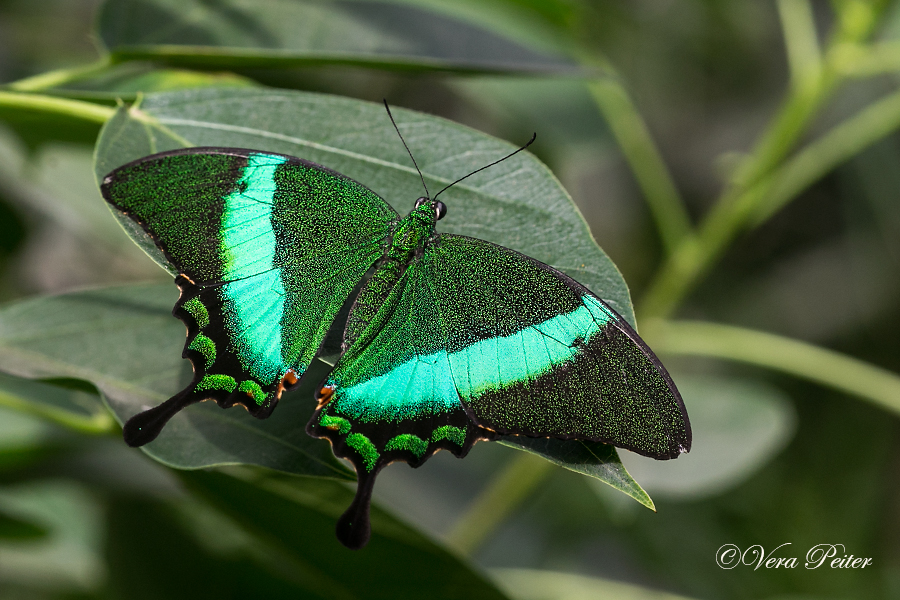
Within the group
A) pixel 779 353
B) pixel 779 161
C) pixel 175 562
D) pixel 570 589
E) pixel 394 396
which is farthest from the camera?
pixel 570 589

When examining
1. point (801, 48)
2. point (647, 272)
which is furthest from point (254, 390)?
point (647, 272)

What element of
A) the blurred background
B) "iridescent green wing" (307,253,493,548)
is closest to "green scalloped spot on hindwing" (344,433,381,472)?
"iridescent green wing" (307,253,493,548)

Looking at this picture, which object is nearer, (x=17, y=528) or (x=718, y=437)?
(x=17, y=528)

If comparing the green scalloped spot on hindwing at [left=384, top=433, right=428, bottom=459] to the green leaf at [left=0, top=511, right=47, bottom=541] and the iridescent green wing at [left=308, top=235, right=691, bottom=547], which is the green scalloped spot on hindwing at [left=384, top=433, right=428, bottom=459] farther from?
the green leaf at [left=0, top=511, right=47, bottom=541]

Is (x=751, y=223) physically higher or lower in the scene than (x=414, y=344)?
higher

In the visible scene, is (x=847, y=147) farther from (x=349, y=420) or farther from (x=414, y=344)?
(x=349, y=420)

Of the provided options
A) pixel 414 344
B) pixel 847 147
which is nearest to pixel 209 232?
pixel 414 344

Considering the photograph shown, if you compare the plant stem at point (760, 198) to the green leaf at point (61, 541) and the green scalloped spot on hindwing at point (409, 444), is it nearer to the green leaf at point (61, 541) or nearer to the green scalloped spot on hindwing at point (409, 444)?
the green scalloped spot on hindwing at point (409, 444)

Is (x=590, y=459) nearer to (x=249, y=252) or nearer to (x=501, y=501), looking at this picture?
(x=249, y=252)
